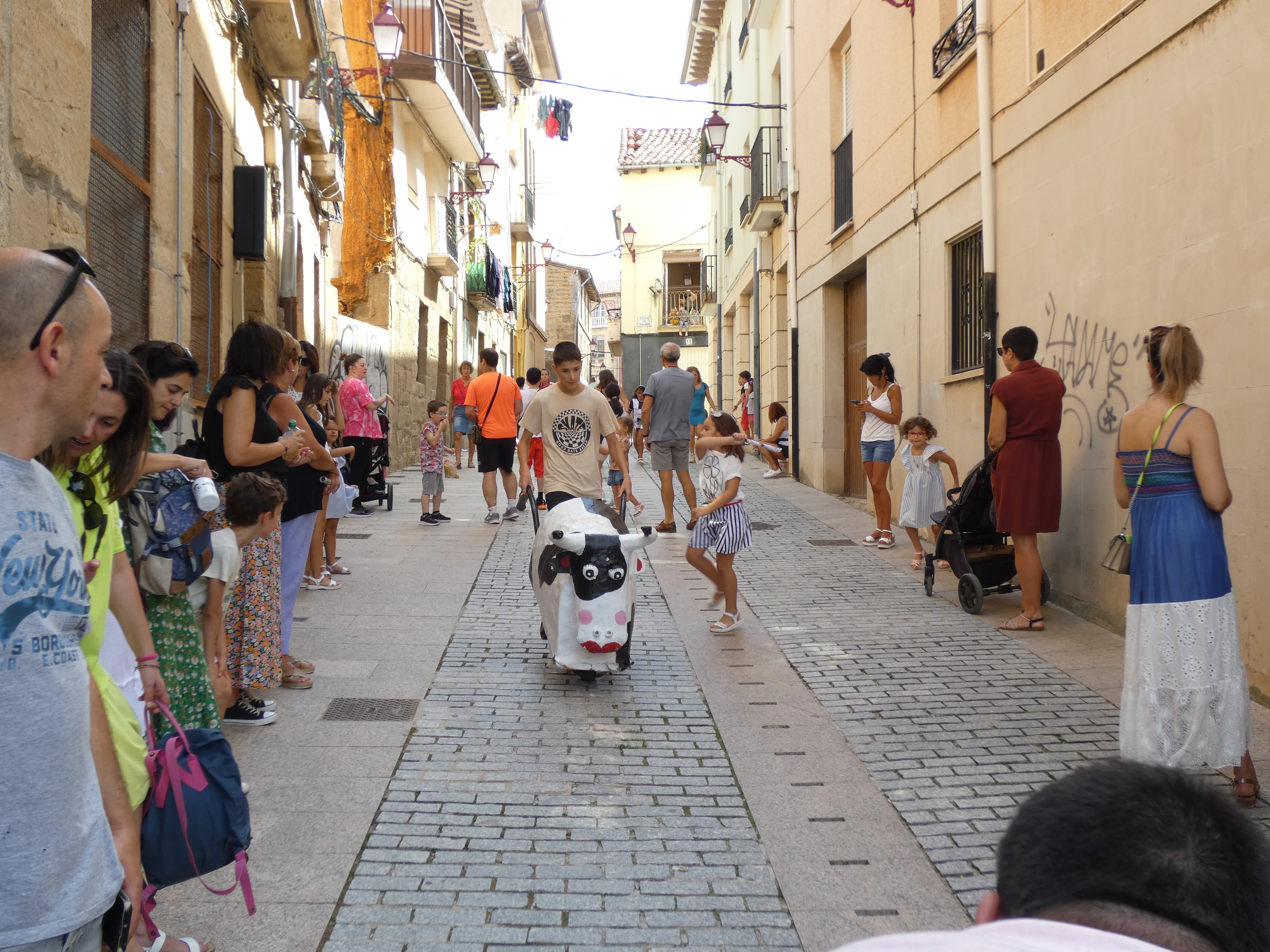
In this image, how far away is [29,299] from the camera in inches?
Result: 58.8

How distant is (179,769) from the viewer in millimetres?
2293

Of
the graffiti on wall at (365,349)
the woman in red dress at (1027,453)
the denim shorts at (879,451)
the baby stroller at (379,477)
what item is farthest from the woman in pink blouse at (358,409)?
the woman in red dress at (1027,453)

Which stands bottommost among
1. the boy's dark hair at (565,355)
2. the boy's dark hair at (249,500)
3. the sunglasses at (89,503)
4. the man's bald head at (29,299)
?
the boy's dark hair at (249,500)

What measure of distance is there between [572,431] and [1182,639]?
12.5 ft

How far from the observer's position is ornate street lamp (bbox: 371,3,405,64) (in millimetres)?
13414

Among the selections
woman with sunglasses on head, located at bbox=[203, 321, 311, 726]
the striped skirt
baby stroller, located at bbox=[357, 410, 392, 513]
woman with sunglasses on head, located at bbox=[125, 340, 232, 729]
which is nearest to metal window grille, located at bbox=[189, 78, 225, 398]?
baby stroller, located at bbox=[357, 410, 392, 513]

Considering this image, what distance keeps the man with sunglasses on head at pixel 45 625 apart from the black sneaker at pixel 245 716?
3302 mm

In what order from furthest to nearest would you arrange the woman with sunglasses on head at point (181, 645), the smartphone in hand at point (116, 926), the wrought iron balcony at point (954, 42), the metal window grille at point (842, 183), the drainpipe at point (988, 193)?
the metal window grille at point (842, 183) < the wrought iron balcony at point (954, 42) < the drainpipe at point (988, 193) < the woman with sunglasses on head at point (181, 645) < the smartphone in hand at point (116, 926)

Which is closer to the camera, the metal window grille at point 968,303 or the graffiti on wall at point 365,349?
the metal window grille at point 968,303

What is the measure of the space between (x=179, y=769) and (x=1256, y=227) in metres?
5.11

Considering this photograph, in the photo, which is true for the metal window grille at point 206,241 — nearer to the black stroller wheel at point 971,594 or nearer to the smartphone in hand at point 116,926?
the black stroller wheel at point 971,594

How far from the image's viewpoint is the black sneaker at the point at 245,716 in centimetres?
478

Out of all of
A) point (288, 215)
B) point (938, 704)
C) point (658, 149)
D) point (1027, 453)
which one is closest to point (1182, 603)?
point (938, 704)

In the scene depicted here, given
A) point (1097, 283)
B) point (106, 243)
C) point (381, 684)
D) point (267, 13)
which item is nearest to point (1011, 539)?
point (1097, 283)
